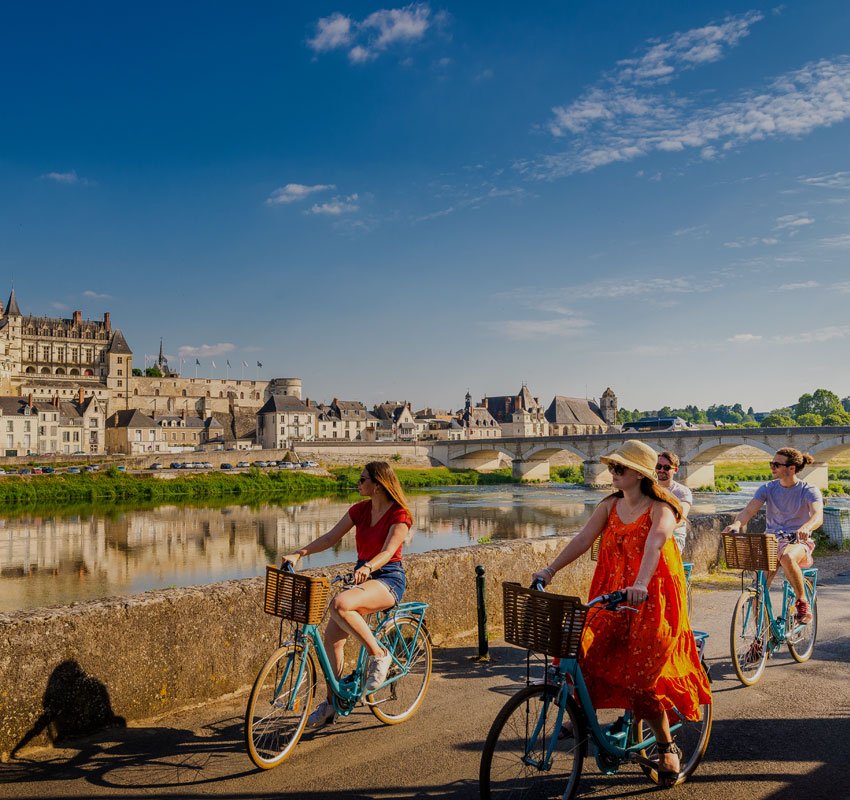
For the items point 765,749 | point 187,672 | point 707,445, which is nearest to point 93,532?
point 187,672

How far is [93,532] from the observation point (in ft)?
103

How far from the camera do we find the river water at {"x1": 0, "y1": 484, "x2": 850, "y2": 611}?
66.1ft

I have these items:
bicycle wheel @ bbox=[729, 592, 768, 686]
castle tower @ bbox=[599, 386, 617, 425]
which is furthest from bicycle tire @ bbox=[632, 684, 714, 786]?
castle tower @ bbox=[599, 386, 617, 425]

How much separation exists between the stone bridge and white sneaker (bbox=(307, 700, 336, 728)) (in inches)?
1385

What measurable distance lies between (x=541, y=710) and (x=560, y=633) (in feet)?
1.32

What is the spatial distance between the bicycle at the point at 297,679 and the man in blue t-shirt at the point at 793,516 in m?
2.77

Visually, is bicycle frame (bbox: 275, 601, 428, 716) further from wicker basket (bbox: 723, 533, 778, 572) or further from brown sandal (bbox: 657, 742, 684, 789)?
wicker basket (bbox: 723, 533, 778, 572)

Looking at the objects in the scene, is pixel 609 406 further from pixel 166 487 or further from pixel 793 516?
pixel 793 516

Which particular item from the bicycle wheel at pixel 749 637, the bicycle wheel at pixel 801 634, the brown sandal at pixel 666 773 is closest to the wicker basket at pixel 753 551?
the bicycle wheel at pixel 749 637

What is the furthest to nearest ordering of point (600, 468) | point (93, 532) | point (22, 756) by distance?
point (600, 468)
point (93, 532)
point (22, 756)

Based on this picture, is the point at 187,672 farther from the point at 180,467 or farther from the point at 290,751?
the point at 180,467

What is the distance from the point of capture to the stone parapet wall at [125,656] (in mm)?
4172

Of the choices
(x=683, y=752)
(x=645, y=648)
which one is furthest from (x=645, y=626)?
(x=683, y=752)

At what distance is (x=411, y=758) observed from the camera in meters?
4.14
